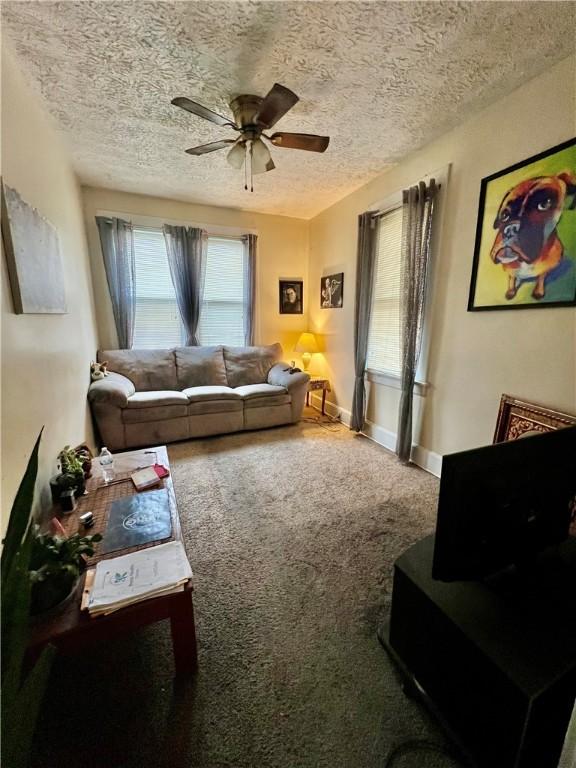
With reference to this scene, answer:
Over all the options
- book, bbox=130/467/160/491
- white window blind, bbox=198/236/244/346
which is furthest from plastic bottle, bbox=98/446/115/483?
white window blind, bbox=198/236/244/346

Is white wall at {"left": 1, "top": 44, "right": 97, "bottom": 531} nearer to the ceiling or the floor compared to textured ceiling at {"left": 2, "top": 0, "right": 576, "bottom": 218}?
nearer to the floor

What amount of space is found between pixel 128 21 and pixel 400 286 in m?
2.41

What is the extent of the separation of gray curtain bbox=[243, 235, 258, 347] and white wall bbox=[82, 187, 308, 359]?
0.12 meters

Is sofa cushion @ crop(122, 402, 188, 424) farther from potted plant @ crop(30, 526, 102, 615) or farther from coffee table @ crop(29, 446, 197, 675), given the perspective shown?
potted plant @ crop(30, 526, 102, 615)

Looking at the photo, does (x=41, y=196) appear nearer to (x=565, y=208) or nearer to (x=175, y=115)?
(x=175, y=115)

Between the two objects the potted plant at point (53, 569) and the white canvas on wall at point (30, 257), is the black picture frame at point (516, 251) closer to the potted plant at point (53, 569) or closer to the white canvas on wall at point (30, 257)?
the potted plant at point (53, 569)

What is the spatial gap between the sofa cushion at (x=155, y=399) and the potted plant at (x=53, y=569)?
6.73ft

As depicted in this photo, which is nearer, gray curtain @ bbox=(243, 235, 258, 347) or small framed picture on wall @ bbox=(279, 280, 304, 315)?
gray curtain @ bbox=(243, 235, 258, 347)

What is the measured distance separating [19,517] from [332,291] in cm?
377

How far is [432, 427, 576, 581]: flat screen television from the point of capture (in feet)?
2.75

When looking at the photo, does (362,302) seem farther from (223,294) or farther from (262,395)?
(223,294)

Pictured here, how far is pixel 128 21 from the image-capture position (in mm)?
1418

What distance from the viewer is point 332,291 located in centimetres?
398

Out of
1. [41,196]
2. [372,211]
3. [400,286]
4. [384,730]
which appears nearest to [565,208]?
[400,286]
